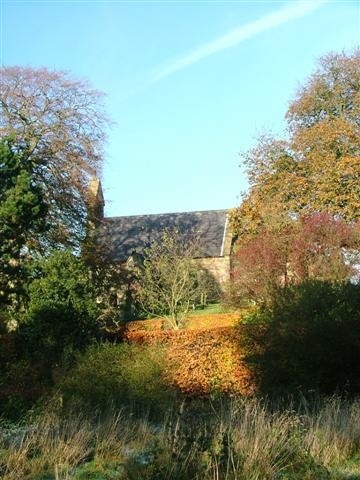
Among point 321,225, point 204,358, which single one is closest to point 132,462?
point 204,358

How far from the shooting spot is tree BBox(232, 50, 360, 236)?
28.6m

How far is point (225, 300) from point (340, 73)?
1503cm

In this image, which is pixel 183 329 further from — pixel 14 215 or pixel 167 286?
pixel 167 286

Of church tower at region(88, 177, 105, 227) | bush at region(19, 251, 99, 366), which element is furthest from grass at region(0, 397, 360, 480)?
church tower at region(88, 177, 105, 227)

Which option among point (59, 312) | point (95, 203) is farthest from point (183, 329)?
point (95, 203)

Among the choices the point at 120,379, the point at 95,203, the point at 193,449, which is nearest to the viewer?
the point at 193,449

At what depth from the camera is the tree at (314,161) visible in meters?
28.6

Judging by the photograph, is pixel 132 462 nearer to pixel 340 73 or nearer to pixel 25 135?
pixel 25 135

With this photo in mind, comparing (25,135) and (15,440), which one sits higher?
(25,135)

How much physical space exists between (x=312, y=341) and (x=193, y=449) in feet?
21.9

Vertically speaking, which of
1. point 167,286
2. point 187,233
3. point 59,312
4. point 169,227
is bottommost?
point 59,312

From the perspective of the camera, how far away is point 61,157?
23.9 meters

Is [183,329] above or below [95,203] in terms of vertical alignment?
below

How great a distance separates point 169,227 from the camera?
45156 millimetres
